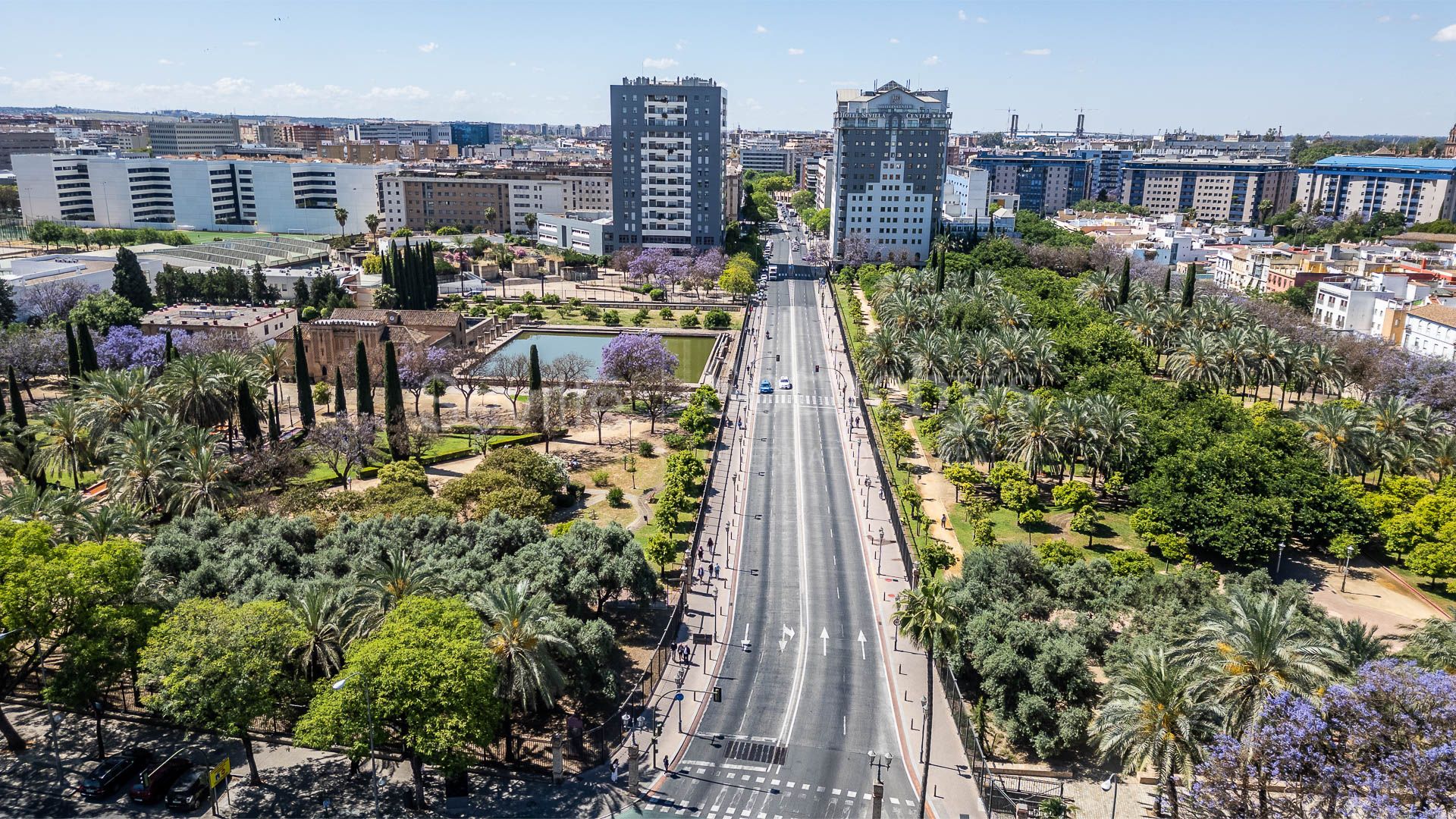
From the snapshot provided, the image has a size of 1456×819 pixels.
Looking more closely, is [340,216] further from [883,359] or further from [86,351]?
[883,359]

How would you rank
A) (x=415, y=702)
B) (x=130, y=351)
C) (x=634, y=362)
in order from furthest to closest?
(x=130, y=351), (x=634, y=362), (x=415, y=702)

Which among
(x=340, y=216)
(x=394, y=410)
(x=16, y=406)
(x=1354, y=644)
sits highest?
(x=340, y=216)

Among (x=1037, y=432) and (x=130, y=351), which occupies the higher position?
(x=1037, y=432)

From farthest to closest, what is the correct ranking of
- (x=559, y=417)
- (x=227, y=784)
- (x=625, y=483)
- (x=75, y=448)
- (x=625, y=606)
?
1. (x=559, y=417)
2. (x=625, y=483)
3. (x=75, y=448)
4. (x=625, y=606)
5. (x=227, y=784)

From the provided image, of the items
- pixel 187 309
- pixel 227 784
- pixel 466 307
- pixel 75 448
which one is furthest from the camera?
pixel 466 307

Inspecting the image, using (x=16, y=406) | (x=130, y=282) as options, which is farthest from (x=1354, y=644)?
(x=130, y=282)

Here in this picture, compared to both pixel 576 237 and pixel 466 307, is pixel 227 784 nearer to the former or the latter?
pixel 466 307

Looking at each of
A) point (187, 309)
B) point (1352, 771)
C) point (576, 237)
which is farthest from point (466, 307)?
point (1352, 771)
